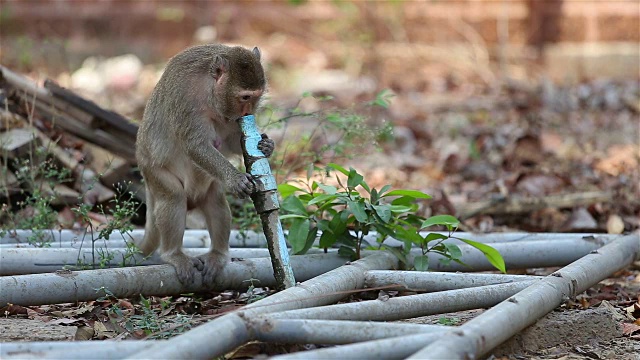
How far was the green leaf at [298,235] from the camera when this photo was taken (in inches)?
188

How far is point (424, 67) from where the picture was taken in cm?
1484

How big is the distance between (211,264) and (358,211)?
0.85 m

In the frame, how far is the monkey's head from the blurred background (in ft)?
11.5

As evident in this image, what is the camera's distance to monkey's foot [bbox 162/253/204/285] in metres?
4.73

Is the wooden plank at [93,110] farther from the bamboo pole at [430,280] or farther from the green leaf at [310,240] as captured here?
the bamboo pole at [430,280]

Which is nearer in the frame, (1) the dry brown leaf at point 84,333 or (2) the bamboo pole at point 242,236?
(1) the dry brown leaf at point 84,333

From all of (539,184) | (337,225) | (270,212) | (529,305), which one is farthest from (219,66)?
(539,184)

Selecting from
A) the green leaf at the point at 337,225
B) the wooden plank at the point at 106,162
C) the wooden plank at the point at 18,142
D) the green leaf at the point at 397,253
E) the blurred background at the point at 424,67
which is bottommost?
the green leaf at the point at 397,253

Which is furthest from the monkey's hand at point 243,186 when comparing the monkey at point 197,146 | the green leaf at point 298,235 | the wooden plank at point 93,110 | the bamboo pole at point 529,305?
the wooden plank at point 93,110

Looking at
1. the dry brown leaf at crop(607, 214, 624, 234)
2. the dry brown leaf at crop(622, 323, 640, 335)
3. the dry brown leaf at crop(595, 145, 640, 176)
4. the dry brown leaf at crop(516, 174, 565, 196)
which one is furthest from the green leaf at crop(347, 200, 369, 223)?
the dry brown leaf at crop(595, 145, 640, 176)

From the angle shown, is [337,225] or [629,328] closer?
[629,328]

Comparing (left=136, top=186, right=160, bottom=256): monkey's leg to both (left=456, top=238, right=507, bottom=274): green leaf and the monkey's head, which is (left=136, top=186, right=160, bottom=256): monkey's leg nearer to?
the monkey's head

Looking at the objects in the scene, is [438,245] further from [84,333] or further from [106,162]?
[106,162]

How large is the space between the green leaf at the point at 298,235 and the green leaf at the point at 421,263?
0.58 metres
